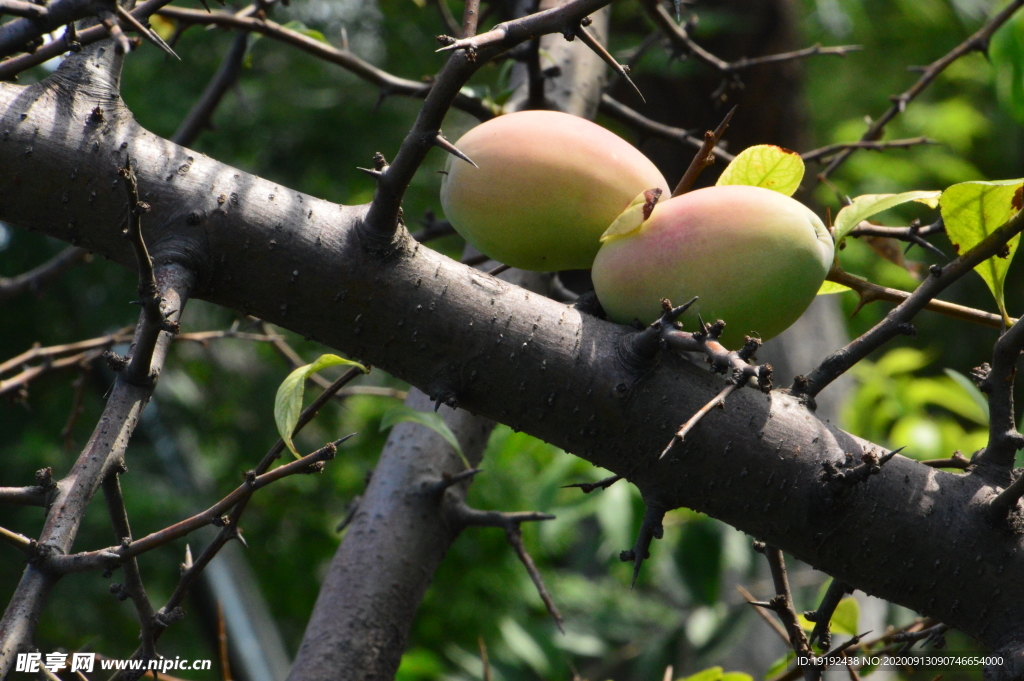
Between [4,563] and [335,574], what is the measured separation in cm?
209

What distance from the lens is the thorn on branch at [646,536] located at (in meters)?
0.54

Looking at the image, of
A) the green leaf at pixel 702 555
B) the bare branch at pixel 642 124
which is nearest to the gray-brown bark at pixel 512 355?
the bare branch at pixel 642 124

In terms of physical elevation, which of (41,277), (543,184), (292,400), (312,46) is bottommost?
(292,400)

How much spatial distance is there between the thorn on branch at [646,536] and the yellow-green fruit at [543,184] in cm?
21

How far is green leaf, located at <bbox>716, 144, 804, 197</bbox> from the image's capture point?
0.64 meters

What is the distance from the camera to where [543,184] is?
1.93 ft

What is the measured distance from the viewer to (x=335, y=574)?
941mm

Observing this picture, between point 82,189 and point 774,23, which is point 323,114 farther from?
point 82,189

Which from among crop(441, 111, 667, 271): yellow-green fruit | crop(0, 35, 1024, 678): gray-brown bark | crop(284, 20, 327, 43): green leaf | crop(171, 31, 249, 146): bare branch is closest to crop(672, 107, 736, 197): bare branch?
crop(441, 111, 667, 271): yellow-green fruit

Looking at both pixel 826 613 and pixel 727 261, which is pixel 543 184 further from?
pixel 826 613

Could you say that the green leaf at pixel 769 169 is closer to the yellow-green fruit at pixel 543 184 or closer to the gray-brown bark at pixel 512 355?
the yellow-green fruit at pixel 543 184

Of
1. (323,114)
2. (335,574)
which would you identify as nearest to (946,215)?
(335,574)

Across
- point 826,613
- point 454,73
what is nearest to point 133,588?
point 454,73

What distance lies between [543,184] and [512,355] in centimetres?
13
